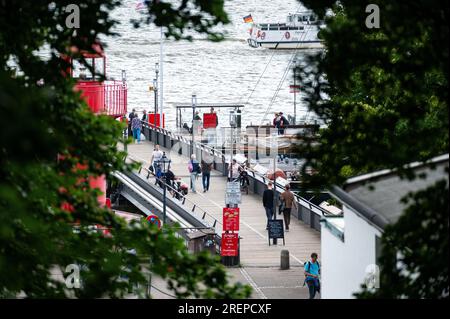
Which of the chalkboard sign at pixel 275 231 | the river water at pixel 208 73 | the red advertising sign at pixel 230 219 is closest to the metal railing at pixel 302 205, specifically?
the chalkboard sign at pixel 275 231

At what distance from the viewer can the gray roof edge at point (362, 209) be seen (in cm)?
1508

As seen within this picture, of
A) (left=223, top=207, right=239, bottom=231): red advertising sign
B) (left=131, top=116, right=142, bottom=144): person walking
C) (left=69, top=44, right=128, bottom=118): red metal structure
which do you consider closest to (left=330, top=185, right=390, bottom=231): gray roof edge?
(left=223, top=207, right=239, bottom=231): red advertising sign

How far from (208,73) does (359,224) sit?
124585mm

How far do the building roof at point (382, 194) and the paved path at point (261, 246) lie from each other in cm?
1005

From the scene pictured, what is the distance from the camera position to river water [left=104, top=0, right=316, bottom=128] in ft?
367

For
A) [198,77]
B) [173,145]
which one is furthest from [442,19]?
[198,77]

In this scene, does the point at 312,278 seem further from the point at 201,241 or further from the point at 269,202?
the point at 269,202

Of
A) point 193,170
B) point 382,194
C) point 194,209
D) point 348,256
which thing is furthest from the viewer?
point 193,170

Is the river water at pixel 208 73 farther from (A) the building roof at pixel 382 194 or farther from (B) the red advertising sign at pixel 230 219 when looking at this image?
(A) the building roof at pixel 382 194

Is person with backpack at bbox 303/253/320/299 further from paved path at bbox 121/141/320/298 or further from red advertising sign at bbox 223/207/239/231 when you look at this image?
red advertising sign at bbox 223/207/239/231

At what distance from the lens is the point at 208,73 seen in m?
141

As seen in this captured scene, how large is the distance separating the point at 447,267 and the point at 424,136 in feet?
→ 4.17

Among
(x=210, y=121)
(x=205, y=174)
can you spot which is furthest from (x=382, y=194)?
(x=210, y=121)

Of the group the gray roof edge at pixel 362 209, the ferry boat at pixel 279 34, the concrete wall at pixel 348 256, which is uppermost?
the gray roof edge at pixel 362 209
